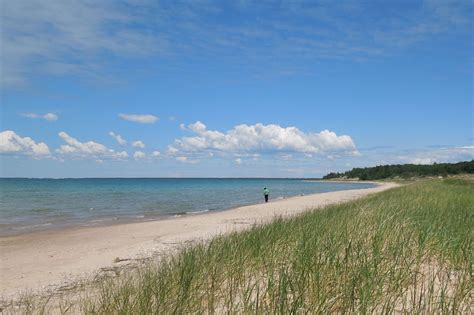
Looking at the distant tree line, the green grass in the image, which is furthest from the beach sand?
the distant tree line

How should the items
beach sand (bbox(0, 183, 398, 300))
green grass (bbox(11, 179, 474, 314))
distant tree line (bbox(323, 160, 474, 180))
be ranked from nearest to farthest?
1. green grass (bbox(11, 179, 474, 314))
2. beach sand (bbox(0, 183, 398, 300))
3. distant tree line (bbox(323, 160, 474, 180))

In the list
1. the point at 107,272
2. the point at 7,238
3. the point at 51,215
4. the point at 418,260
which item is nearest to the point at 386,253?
the point at 418,260

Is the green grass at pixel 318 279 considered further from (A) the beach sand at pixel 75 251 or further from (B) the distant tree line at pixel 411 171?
(B) the distant tree line at pixel 411 171

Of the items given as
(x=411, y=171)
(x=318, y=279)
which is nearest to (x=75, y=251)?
(x=318, y=279)

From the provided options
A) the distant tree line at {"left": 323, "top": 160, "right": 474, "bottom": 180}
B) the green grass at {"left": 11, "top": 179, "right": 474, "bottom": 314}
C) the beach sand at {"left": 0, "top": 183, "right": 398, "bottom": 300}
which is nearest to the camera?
the green grass at {"left": 11, "top": 179, "right": 474, "bottom": 314}

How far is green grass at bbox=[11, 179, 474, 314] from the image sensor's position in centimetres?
400

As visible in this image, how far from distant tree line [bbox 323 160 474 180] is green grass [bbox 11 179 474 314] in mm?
98705

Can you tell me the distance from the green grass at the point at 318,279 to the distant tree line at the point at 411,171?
98705mm

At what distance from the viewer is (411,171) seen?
13338 cm

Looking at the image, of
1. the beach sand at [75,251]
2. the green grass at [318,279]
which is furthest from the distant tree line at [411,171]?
the green grass at [318,279]

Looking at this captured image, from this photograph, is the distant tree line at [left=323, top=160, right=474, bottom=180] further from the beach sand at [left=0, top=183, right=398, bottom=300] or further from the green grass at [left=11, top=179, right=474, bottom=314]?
the green grass at [left=11, top=179, right=474, bottom=314]

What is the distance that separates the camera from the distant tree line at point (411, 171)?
324ft

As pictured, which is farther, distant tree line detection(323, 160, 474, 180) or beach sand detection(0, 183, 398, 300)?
distant tree line detection(323, 160, 474, 180)

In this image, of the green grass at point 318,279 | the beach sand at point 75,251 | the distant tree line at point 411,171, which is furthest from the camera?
the distant tree line at point 411,171
